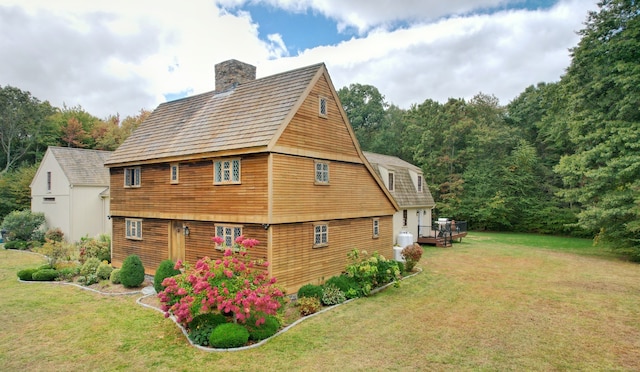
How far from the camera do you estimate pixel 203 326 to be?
30.0 feet

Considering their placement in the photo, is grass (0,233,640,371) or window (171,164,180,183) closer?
grass (0,233,640,371)

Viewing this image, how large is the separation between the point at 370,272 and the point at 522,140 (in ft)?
105

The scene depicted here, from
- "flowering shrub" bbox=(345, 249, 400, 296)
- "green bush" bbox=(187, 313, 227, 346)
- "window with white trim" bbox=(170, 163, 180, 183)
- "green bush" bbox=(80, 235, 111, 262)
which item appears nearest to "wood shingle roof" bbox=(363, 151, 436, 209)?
"flowering shrub" bbox=(345, 249, 400, 296)

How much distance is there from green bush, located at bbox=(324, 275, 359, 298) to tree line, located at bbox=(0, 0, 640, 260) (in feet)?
53.3

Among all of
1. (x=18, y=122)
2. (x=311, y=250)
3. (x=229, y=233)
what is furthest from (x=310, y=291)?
(x=18, y=122)

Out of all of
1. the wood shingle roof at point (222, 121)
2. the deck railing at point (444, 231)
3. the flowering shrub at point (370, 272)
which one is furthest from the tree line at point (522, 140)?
the wood shingle roof at point (222, 121)

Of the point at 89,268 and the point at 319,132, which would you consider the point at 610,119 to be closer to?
the point at 319,132

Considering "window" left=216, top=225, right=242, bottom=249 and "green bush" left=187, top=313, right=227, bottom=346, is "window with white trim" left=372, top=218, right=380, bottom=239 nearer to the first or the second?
"window" left=216, top=225, right=242, bottom=249

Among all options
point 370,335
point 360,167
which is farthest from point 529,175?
point 370,335

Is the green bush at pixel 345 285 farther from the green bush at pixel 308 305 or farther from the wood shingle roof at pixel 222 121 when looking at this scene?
the wood shingle roof at pixel 222 121

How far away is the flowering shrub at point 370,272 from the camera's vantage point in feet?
43.5

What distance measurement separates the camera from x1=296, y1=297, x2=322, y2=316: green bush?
1113 cm

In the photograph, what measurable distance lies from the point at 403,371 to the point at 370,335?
2058mm

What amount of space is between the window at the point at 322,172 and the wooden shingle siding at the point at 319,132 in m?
0.34
